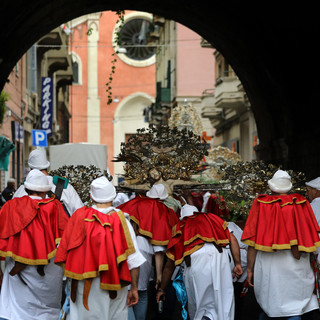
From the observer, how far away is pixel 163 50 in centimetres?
4897

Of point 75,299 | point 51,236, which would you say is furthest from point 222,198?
point 75,299

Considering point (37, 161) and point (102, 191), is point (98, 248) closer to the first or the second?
point (102, 191)

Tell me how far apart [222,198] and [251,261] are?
2.73m

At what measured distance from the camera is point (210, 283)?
8.07 metres

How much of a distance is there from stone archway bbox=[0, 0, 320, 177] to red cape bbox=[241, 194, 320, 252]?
4.95m

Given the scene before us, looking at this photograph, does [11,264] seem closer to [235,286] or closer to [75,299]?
[75,299]

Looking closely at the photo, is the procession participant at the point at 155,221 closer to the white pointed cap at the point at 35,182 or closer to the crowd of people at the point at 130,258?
the crowd of people at the point at 130,258

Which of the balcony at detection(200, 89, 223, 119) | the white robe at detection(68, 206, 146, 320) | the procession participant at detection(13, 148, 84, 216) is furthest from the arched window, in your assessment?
the white robe at detection(68, 206, 146, 320)

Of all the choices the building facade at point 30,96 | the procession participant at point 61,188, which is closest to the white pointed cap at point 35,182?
the procession participant at point 61,188

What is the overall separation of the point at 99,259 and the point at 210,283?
79.4 inches

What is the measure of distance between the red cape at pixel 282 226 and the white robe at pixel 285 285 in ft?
0.48

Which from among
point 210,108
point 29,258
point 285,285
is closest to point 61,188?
point 29,258

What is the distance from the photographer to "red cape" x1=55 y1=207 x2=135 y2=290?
6402 mm

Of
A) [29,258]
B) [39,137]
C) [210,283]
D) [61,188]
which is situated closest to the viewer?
[29,258]
